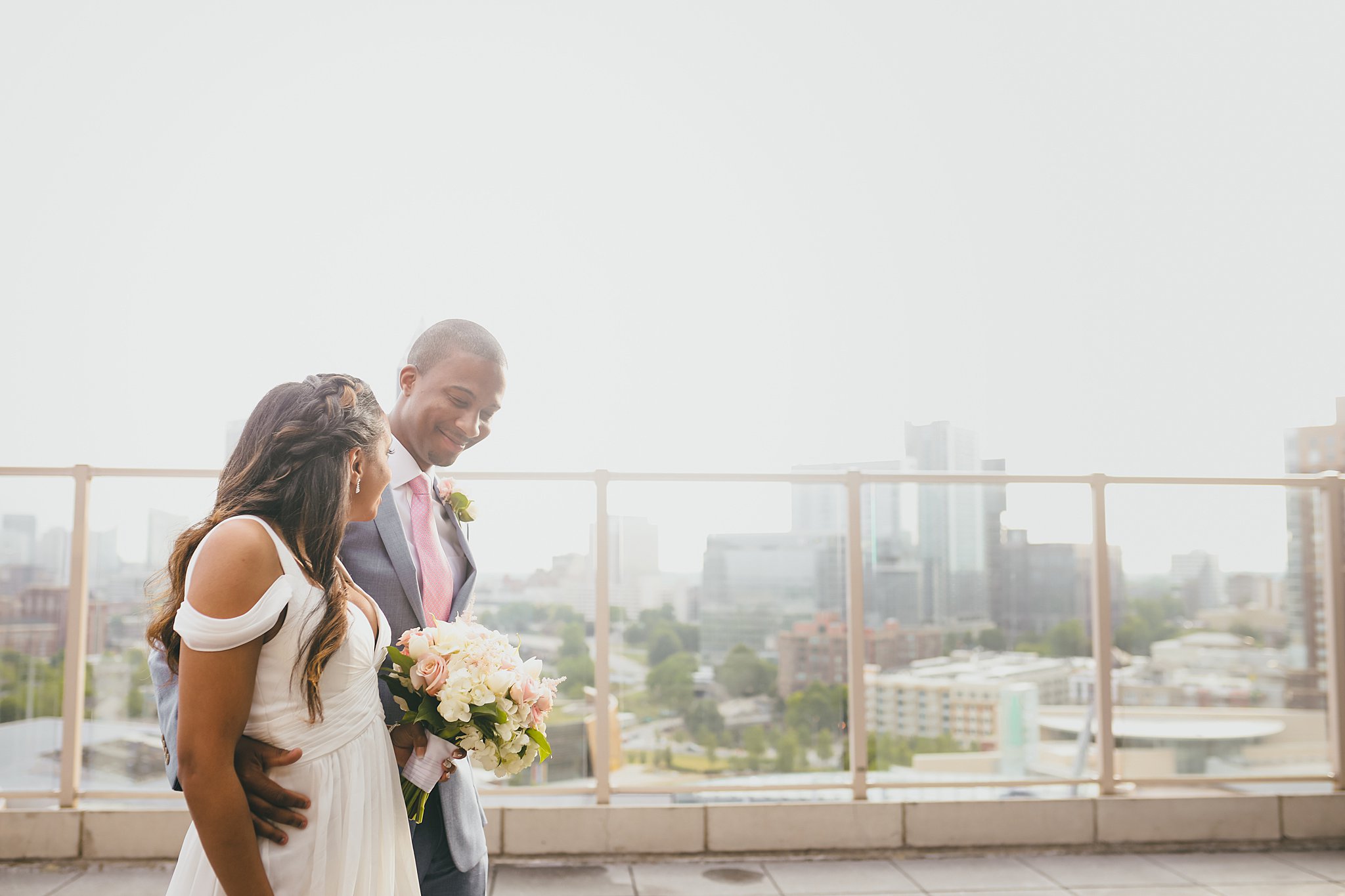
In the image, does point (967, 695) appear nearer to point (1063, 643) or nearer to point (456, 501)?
point (1063, 643)

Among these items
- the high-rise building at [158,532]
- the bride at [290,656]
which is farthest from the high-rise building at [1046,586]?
the high-rise building at [158,532]

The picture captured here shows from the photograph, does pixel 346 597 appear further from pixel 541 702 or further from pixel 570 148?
pixel 570 148

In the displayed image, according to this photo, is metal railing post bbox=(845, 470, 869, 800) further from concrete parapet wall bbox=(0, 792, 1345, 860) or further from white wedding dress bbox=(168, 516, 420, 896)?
white wedding dress bbox=(168, 516, 420, 896)

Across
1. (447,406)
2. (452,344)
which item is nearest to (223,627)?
(447,406)

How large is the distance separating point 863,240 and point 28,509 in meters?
9.57

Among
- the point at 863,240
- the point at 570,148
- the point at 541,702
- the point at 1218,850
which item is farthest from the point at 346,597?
the point at 863,240

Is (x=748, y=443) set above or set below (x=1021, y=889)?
above

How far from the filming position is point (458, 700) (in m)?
1.46

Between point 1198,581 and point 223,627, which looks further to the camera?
point 1198,581

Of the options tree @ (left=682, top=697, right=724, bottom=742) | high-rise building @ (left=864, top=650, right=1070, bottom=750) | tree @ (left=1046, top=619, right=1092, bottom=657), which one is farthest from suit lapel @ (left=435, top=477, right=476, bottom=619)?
tree @ (left=1046, top=619, right=1092, bottom=657)

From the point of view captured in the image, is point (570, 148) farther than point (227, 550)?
Yes

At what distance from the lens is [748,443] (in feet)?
14.7

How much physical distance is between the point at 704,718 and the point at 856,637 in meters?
0.89

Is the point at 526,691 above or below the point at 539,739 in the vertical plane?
above
